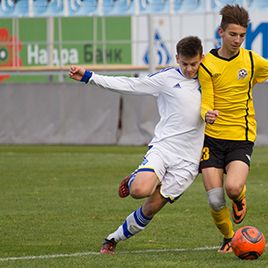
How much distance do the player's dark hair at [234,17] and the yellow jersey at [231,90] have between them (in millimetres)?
310

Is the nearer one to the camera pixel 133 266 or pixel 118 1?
pixel 133 266

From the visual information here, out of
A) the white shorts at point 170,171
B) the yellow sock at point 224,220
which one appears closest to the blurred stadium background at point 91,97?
the yellow sock at point 224,220

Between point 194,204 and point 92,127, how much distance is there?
37.8 feet

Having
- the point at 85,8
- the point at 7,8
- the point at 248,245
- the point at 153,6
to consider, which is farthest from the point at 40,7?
the point at 248,245

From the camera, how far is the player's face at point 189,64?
32.8ft

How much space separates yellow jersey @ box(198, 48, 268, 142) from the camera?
396 inches

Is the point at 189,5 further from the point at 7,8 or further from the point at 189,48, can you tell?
the point at 189,48

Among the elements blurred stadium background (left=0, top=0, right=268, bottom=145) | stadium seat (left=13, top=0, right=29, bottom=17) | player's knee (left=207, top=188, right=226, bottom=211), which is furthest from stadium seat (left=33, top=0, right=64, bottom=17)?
player's knee (left=207, top=188, right=226, bottom=211)

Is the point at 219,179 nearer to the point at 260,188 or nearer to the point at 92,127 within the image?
the point at 260,188

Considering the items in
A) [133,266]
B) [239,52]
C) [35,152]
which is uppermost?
[239,52]

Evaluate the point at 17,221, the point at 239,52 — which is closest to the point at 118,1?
A: the point at 17,221

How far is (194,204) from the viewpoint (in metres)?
14.9

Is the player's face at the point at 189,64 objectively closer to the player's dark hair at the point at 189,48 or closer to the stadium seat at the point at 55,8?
the player's dark hair at the point at 189,48

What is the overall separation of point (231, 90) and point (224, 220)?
1.19 metres
